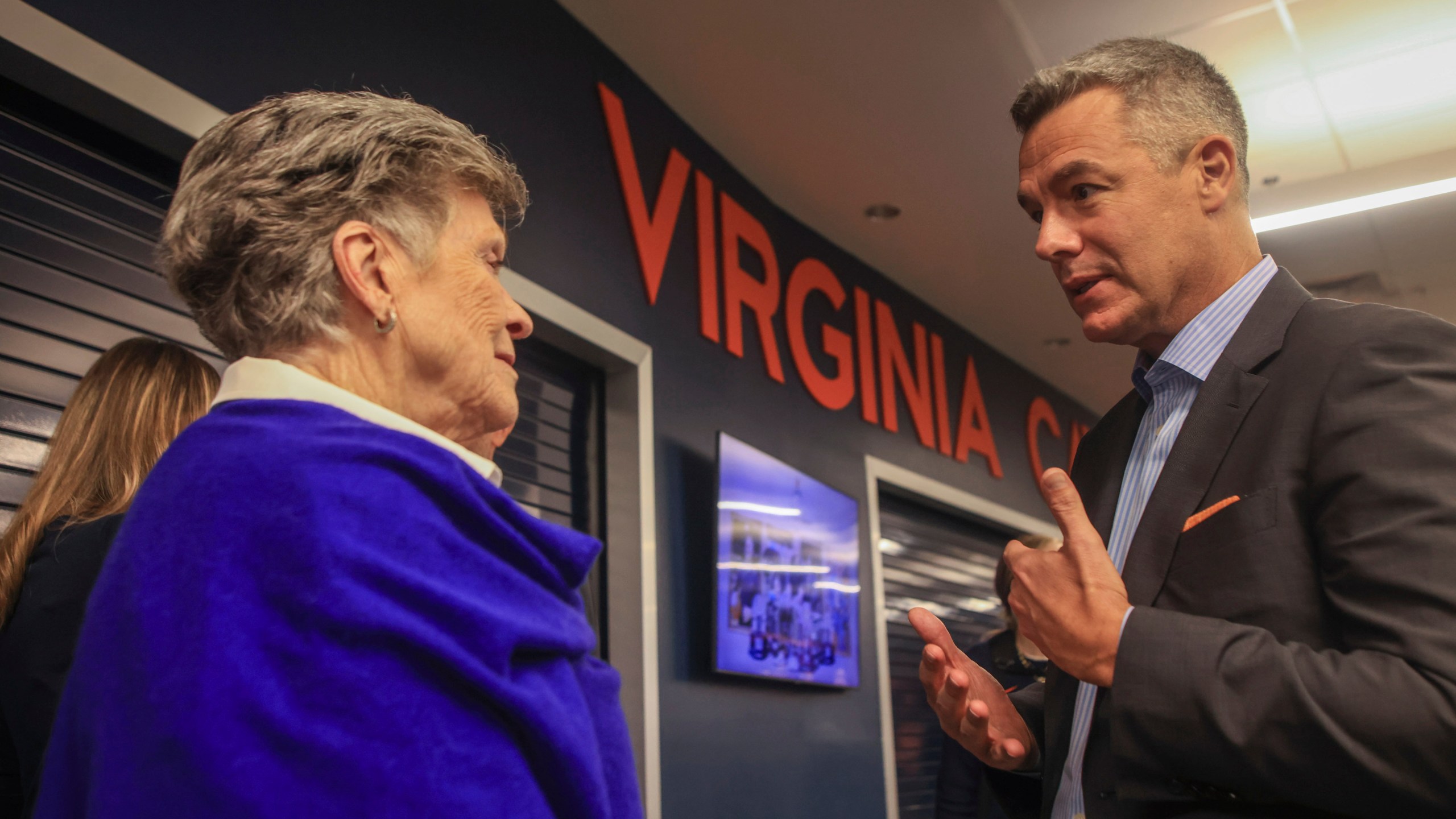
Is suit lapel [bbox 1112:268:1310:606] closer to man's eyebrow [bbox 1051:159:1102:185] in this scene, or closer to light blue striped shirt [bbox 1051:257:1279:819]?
light blue striped shirt [bbox 1051:257:1279:819]

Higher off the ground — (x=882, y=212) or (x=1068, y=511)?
(x=882, y=212)

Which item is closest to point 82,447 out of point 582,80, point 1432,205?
point 582,80

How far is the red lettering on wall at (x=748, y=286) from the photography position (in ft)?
14.6

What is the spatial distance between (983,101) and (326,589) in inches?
164

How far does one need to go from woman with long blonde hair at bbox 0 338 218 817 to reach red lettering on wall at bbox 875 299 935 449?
4.18 m

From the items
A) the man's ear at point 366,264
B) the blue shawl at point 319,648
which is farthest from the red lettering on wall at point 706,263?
the blue shawl at point 319,648

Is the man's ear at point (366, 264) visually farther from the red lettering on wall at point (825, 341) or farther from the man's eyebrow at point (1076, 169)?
the red lettering on wall at point (825, 341)

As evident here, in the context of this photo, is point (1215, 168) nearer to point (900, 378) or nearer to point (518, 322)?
point (518, 322)

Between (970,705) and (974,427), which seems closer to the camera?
(970,705)

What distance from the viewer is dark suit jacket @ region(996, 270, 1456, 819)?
0.88 metres

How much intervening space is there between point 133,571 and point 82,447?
1192mm

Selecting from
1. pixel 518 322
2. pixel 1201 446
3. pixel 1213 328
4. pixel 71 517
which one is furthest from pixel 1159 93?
pixel 71 517

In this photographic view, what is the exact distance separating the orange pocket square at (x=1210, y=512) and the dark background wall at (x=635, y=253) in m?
2.21

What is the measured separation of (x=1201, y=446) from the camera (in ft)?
3.69
